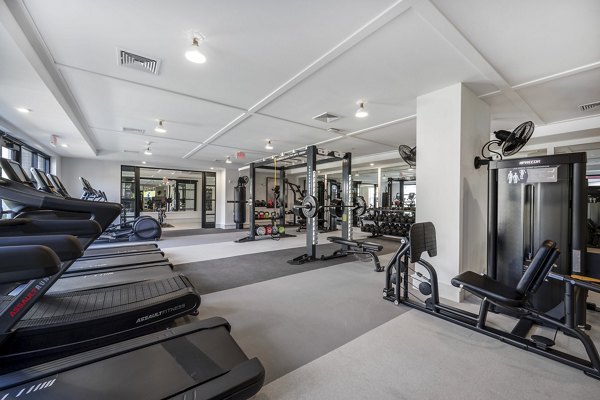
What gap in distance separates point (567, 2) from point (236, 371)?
3.47 m

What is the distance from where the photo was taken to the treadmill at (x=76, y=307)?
60.6 inches

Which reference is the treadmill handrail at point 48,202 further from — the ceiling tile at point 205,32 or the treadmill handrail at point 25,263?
the ceiling tile at point 205,32

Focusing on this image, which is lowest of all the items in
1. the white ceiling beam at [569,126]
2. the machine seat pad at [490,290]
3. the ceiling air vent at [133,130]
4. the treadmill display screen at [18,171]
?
the machine seat pad at [490,290]

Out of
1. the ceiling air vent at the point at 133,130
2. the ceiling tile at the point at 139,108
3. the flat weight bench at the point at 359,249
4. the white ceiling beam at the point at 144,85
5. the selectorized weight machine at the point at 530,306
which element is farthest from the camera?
the ceiling air vent at the point at 133,130

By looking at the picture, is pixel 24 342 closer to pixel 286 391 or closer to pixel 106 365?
pixel 106 365

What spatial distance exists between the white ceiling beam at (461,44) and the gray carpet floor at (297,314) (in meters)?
2.80

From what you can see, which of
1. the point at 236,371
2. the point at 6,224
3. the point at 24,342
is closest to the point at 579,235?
the point at 236,371

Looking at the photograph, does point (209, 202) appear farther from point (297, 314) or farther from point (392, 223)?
point (297, 314)

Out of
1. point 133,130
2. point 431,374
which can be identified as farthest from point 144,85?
point 431,374

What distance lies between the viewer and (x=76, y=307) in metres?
2.10

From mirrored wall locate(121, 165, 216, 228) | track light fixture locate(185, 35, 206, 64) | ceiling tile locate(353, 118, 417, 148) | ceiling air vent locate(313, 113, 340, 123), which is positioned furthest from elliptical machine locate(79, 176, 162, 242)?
ceiling tile locate(353, 118, 417, 148)

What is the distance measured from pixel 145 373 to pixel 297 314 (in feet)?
5.03

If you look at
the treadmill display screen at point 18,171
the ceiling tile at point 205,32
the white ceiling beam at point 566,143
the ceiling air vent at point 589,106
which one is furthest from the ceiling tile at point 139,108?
the white ceiling beam at point 566,143

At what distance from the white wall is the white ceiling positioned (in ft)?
13.8
